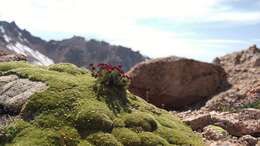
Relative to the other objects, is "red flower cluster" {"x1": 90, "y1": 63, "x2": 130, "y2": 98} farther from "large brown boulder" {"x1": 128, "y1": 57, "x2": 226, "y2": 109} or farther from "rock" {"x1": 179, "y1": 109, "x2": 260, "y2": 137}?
"large brown boulder" {"x1": 128, "y1": 57, "x2": 226, "y2": 109}

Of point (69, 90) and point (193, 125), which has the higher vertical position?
point (69, 90)

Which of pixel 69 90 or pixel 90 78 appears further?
pixel 90 78

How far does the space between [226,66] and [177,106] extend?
10012 millimetres

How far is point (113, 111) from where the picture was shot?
60.0 feet

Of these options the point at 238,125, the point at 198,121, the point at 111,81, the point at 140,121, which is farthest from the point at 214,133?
the point at 111,81

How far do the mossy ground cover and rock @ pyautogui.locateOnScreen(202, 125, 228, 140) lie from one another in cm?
198

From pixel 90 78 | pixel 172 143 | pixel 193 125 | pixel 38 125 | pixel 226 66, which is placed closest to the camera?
pixel 38 125

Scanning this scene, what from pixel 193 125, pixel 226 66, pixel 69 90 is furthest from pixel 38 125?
pixel 226 66

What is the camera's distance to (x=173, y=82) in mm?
43469

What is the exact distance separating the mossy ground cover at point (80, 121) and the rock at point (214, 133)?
1976mm

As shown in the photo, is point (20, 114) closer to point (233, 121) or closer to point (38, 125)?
point (38, 125)

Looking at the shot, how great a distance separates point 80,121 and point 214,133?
24.9 feet

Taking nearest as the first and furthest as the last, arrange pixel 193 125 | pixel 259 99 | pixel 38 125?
pixel 38 125, pixel 193 125, pixel 259 99

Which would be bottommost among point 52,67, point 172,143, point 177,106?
point 177,106
